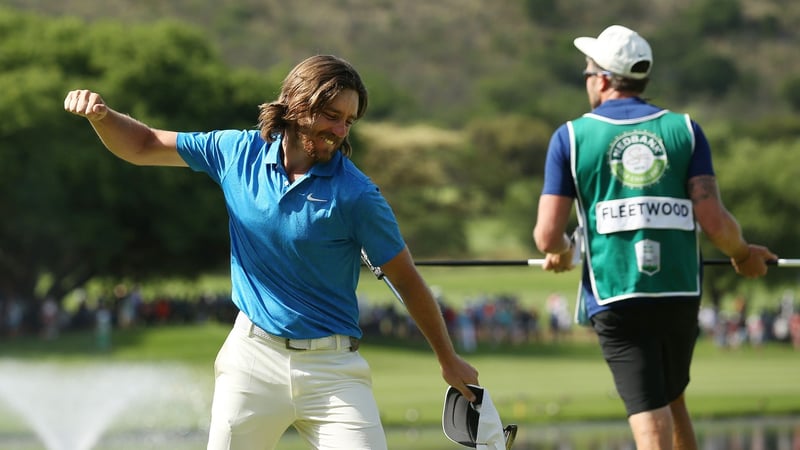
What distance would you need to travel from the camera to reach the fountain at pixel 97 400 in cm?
2202

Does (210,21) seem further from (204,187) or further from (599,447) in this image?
A: (599,447)

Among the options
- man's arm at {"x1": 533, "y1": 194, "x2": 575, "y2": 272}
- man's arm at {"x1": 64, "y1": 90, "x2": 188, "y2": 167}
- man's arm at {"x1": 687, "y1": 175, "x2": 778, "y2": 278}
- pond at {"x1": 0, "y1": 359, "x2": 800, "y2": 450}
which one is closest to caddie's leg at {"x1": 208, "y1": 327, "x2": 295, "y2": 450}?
man's arm at {"x1": 64, "y1": 90, "x2": 188, "y2": 167}

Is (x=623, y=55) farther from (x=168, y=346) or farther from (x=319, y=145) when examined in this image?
(x=168, y=346)

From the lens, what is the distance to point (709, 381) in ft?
116

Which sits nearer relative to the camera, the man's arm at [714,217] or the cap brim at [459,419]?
the cap brim at [459,419]

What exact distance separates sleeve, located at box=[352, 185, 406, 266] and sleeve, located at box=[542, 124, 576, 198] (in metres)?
1.34

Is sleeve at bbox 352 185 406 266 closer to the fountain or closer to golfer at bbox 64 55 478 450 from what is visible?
golfer at bbox 64 55 478 450

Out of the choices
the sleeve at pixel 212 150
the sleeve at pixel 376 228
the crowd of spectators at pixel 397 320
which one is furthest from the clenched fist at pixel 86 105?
the crowd of spectators at pixel 397 320

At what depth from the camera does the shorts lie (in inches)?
273

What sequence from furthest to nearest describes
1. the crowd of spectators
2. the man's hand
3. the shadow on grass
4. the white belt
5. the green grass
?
the crowd of spectators
the shadow on grass
the green grass
the man's hand
the white belt

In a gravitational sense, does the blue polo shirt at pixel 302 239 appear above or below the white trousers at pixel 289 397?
above

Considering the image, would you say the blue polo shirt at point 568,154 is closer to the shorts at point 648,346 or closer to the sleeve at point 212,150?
the shorts at point 648,346

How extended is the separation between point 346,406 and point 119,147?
1.43 m

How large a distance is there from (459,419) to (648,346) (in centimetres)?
115
